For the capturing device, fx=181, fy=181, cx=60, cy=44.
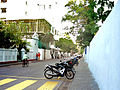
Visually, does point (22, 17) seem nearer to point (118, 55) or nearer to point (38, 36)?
point (38, 36)

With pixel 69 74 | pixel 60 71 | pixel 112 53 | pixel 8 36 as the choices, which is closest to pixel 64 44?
pixel 8 36

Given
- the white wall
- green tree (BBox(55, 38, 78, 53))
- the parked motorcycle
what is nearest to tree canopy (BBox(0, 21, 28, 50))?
the parked motorcycle

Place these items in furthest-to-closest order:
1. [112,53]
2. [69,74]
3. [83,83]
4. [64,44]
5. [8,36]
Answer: [64,44] < [8,36] < [69,74] < [83,83] < [112,53]

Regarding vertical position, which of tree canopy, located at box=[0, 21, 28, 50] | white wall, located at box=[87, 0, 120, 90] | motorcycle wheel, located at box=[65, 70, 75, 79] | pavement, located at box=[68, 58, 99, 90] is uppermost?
tree canopy, located at box=[0, 21, 28, 50]

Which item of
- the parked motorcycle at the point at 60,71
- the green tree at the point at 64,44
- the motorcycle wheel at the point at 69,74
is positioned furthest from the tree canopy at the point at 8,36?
the green tree at the point at 64,44

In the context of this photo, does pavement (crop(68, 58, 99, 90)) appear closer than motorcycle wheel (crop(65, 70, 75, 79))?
Yes

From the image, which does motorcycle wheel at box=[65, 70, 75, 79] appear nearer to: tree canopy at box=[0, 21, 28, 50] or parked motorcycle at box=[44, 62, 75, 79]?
parked motorcycle at box=[44, 62, 75, 79]

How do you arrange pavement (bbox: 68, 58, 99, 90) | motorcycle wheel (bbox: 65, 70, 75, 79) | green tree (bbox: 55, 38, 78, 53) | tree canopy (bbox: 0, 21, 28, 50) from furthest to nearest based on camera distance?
green tree (bbox: 55, 38, 78, 53) < tree canopy (bbox: 0, 21, 28, 50) < motorcycle wheel (bbox: 65, 70, 75, 79) < pavement (bbox: 68, 58, 99, 90)

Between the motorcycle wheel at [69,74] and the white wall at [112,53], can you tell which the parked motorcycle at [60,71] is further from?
the white wall at [112,53]

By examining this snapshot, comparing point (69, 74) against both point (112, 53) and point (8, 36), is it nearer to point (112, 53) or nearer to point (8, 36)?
point (112, 53)

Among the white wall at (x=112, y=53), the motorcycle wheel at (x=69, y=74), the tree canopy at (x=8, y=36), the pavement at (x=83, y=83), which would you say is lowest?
the pavement at (x=83, y=83)

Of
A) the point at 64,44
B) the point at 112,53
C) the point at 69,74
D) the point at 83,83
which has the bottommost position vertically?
the point at 83,83

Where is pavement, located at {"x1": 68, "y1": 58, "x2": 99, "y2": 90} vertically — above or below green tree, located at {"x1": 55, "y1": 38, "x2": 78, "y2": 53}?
below

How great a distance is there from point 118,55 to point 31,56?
35479 millimetres
